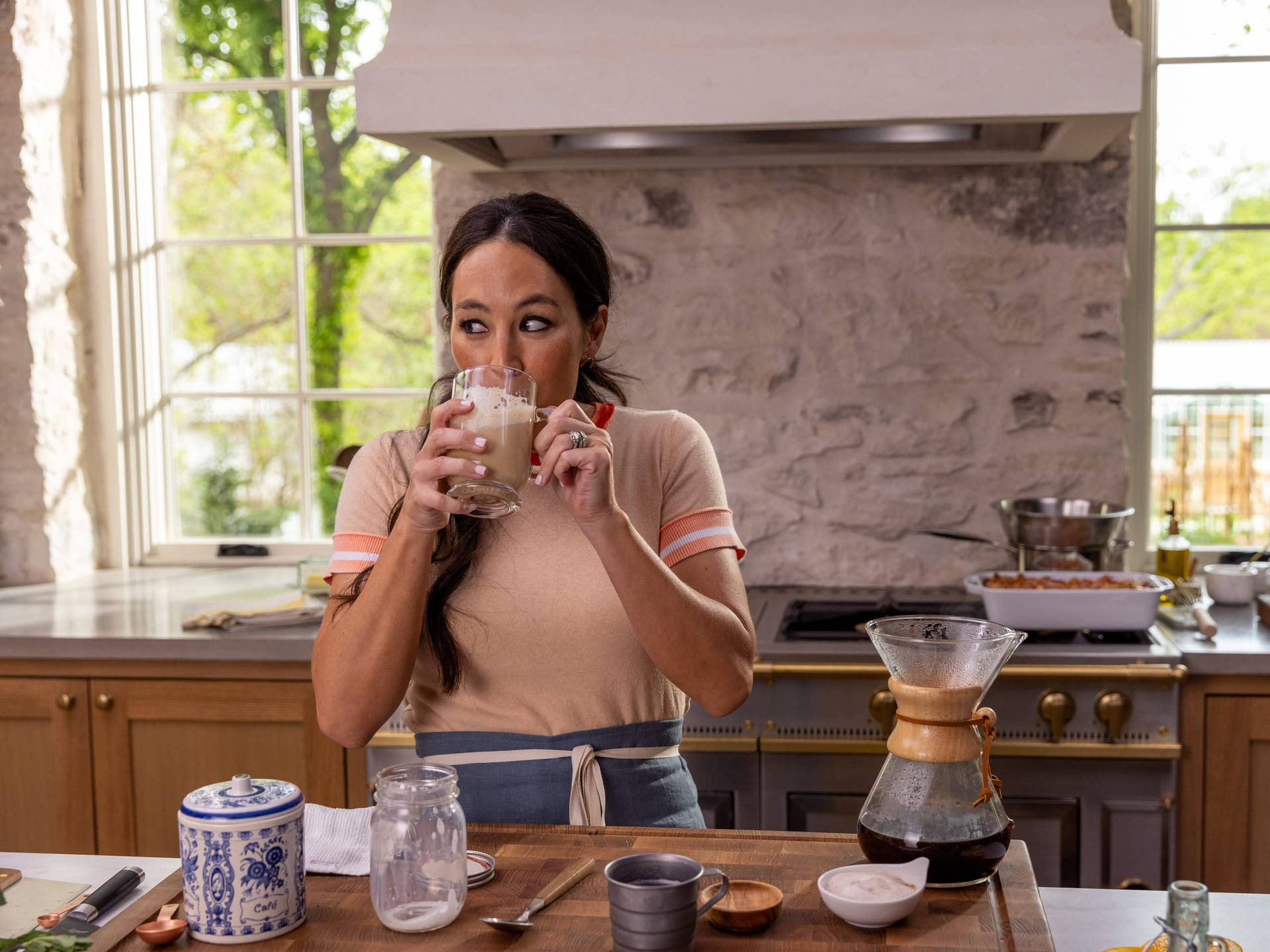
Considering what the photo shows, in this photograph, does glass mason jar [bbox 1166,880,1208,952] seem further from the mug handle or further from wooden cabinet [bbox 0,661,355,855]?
wooden cabinet [bbox 0,661,355,855]

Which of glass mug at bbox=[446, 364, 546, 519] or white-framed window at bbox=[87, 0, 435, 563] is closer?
glass mug at bbox=[446, 364, 546, 519]

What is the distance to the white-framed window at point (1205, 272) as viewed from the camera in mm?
2895

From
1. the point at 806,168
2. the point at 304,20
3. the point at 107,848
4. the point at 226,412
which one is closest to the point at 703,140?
the point at 806,168

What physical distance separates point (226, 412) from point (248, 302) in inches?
12.0

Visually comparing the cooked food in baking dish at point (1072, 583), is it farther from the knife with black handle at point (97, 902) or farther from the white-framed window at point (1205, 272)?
Result: the knife with black handle at point (97, 902)

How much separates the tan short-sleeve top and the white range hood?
81 centimetres

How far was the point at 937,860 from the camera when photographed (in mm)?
1128

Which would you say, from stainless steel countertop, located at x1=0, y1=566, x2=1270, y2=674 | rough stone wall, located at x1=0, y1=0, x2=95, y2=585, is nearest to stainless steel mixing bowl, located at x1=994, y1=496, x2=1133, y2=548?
stainless steel countertop, located at x1=0, y1=566, x2=1270, y2=674

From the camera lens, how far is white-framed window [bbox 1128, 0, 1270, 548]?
2.89 metres

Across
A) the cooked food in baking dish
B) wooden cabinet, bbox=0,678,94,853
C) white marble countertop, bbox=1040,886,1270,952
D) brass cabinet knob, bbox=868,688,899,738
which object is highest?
the cooked food in baking dish

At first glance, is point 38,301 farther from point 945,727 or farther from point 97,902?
point 945,727

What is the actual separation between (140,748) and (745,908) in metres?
1.73

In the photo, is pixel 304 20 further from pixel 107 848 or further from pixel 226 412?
pixel 107 848

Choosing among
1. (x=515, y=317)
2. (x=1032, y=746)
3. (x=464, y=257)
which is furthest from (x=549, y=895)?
(x=1032, y=746)
